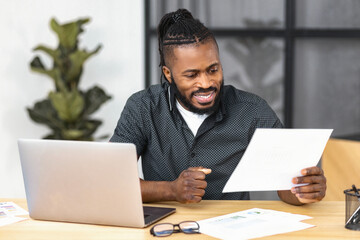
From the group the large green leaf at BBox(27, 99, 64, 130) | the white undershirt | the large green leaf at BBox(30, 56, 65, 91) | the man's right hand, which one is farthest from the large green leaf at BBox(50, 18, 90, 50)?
the man's right hand

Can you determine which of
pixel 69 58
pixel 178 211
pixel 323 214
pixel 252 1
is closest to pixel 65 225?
pixel 178 211

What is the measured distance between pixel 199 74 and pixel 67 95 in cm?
216

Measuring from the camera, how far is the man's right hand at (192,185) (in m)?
1.69

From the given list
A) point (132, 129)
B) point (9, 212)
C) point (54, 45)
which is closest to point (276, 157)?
point (132, 129)

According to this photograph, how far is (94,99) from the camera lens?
4.04 m

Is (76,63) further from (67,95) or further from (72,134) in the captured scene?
(72,134)

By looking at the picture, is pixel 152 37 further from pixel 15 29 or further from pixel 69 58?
pixel 15 29

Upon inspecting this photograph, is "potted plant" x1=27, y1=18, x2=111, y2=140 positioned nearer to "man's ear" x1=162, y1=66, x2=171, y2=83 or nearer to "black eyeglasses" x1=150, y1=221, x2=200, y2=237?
"man's ear" x1=162, y1=66, x2=171, y2=83

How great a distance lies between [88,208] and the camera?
61.0 inches

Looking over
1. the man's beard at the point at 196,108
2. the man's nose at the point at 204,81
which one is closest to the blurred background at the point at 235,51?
the man's beard at the point at 196,108

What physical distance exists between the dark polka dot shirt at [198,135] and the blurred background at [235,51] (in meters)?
2.21

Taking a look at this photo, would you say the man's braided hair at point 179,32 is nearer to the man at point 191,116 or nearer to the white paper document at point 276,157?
the man at point 191,116

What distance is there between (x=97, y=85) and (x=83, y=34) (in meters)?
0.43

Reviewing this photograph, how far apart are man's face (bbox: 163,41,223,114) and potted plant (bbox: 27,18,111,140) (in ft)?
6.75
